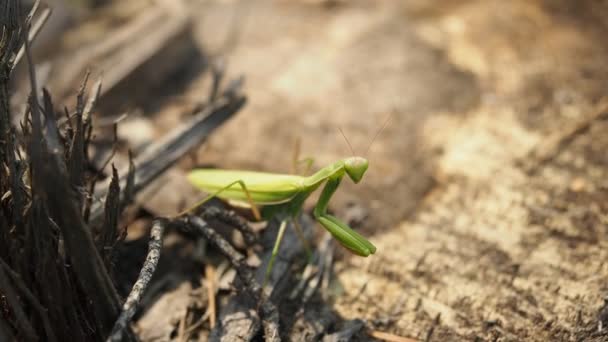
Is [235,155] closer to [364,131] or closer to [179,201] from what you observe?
[179,201]

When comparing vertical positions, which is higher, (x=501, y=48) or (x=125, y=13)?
(x=125, y=13)

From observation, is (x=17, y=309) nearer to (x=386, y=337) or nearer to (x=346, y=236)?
(x=346, y=236)

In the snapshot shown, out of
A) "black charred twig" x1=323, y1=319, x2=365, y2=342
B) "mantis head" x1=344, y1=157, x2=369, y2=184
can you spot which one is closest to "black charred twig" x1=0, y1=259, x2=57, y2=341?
"black charred twig" x1=323, y1=319, x2=365, y2=342

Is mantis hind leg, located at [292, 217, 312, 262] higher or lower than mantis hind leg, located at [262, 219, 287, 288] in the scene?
lower

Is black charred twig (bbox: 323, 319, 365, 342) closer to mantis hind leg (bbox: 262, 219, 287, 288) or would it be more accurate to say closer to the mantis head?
mantis hind leg (bbox: 262, 219, 287, 288)

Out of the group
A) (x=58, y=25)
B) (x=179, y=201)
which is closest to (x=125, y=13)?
(x=58, y=25)

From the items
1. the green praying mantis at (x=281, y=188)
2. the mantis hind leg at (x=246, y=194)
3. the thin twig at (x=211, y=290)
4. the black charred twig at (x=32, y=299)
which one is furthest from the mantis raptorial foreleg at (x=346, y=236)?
the black charred twig at (x=32, y=299)

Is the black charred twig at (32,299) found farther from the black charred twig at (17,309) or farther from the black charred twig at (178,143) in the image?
the black charred twig at (178,143)
